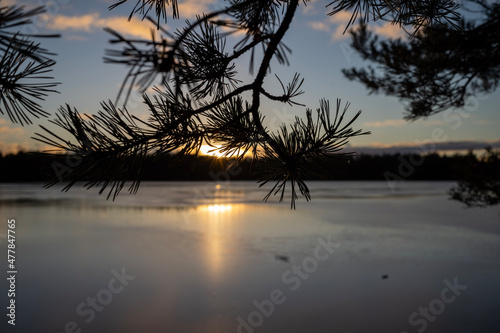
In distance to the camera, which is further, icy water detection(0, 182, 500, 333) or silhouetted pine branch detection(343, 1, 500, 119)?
icy water detection(0, 182, 500, 333)

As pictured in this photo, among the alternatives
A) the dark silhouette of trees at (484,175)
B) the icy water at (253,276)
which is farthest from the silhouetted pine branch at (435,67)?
the icy water at (253,276)

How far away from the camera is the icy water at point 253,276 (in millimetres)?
6020

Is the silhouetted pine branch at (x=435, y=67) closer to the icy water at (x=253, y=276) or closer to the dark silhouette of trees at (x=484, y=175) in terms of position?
the dark silhouette of trees at (x=484, y=175)

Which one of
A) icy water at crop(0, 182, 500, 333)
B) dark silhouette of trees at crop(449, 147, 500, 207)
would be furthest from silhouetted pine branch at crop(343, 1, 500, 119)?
icy water at crop(0, 182, 500, 333)

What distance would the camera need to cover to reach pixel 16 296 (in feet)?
23.4

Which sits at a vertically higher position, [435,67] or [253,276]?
[435,67]

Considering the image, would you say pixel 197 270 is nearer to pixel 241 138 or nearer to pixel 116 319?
pixel 116 319

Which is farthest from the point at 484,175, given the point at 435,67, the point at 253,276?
the point at 253,276

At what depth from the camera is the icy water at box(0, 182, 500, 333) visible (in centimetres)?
602

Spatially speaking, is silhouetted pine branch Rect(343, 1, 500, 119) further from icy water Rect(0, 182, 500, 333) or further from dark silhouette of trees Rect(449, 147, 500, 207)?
icy water Rect(0, 182, 500, 333)

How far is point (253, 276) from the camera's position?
8.12m

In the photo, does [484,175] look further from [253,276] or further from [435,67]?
[253,276]

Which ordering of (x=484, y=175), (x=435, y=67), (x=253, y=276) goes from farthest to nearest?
1. (x=253, y=276)
2. (x=484, y=175)
3. (x=435, y=67)

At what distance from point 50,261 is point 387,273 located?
8.25 m
